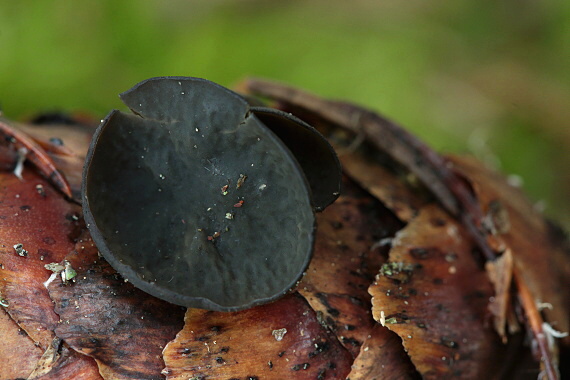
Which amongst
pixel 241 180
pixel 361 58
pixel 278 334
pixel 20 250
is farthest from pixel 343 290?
pixel 361 58

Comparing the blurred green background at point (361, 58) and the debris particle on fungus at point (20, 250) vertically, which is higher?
the debris particle on fungus at point (20, 250)

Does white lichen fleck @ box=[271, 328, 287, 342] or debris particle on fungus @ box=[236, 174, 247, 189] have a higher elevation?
debris particle on fungus @ box=[236, 174, 247, 189]

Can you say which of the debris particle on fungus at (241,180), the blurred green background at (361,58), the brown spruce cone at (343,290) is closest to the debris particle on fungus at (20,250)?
the brown spruce cone at (343,290)

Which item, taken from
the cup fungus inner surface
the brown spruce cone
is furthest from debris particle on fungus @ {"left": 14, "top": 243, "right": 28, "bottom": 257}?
the cup fungus inner surface

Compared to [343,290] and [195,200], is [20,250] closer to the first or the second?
[195,200]

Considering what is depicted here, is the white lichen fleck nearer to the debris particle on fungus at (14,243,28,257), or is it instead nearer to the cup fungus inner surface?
the cup fungus inner surface

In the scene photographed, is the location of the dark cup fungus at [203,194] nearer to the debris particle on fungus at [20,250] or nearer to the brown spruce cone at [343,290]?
the brown spruce cone at [343,290]
